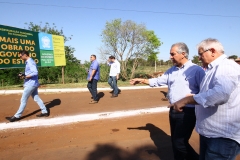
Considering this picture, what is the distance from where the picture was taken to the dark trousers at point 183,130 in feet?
8.52

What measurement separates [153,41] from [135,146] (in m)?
14.2

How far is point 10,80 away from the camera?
39.2 ft

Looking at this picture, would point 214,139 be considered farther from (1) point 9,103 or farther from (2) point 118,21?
(2) point 118,21

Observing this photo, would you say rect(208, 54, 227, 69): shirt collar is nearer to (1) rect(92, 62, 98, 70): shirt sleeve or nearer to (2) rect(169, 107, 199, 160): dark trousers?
(2) rect(169, 107, 199, 160): dark trousers

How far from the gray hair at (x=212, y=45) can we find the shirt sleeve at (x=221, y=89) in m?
0.30

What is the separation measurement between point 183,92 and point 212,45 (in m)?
0.88

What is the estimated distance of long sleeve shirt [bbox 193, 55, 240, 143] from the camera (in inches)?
66.2

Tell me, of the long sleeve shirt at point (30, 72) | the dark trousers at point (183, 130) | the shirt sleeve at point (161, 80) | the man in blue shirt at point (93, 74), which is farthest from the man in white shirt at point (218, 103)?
the man in blue shirt at point (93, 74)

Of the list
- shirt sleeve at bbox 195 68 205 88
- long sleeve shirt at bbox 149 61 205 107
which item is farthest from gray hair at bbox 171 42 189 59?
shirt sleeve at bbox 195 68 205 88

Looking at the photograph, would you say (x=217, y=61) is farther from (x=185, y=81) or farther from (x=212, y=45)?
(x=185, y=81)

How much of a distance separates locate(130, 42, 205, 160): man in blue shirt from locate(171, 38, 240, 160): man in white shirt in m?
0.58

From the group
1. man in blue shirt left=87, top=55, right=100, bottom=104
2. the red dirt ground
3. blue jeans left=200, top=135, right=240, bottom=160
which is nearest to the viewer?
blue jeans left=200, top=135, right=240, bottom=160

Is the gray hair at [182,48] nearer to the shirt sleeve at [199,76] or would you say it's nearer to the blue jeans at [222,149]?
the shirt sleeve at [199,76]

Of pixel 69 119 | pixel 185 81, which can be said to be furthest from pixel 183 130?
pixel 69 119
